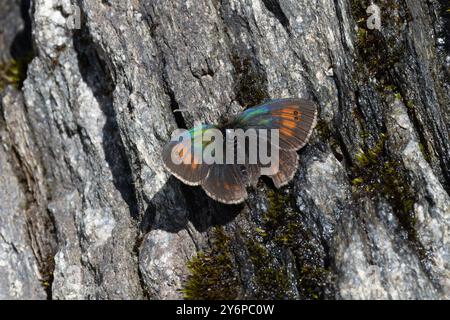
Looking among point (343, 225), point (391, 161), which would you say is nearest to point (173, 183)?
point (343, 225)

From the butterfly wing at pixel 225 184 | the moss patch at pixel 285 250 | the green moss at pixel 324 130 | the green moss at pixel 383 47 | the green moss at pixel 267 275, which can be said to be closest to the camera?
the moss patch at pixel 285 250

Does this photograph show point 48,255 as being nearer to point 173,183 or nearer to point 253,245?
point 173,183

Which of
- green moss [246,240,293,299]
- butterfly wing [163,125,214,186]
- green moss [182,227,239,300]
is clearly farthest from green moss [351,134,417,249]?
butterfly wing [163,125,214,186]

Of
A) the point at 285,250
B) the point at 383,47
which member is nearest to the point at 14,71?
the point at 285,250

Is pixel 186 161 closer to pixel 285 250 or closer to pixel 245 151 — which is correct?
pixel 245 151

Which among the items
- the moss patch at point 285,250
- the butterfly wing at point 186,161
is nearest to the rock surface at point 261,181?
the moss patch at point 285,250

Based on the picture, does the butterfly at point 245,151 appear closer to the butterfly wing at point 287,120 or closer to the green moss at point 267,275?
the butterfly wing at point 287,120
